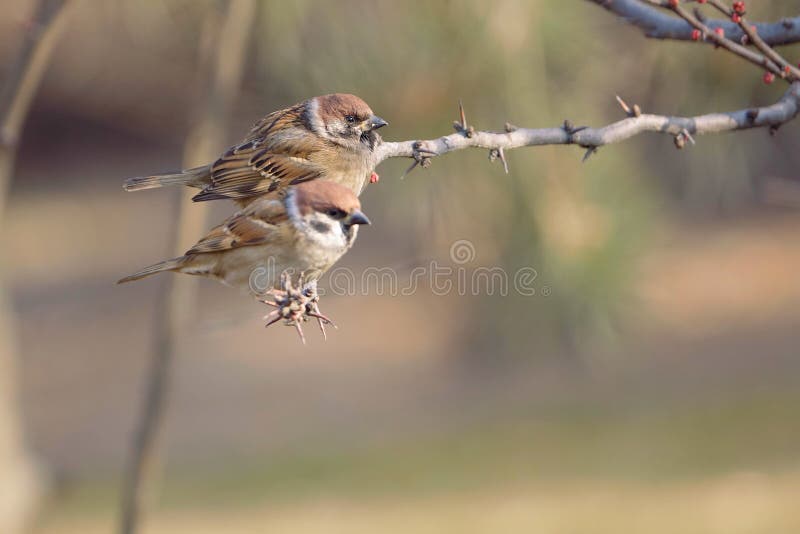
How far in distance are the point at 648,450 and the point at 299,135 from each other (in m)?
5.77

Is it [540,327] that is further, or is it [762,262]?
[762,262]

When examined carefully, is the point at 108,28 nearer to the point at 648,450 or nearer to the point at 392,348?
the point at 392,348

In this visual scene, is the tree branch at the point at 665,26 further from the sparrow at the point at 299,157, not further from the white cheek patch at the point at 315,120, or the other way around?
the white cheek patch at the point at 315,120

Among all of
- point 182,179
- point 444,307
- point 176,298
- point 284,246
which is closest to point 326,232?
point 284,246

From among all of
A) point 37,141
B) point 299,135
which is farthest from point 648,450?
point 37,141

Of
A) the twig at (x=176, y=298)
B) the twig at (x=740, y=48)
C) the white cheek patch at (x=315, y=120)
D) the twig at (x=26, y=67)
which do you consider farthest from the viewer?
the twig at (x=176, y=298)

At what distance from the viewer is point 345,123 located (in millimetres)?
2596

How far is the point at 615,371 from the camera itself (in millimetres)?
9125

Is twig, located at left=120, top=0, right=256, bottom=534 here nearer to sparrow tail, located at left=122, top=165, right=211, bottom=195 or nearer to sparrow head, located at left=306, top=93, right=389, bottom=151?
sparrow tail, located at left=122, top=165, right=211, bottom=195

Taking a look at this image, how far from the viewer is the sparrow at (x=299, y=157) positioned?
2.45 meters

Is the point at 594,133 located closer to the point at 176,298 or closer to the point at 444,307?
the point at 176,298

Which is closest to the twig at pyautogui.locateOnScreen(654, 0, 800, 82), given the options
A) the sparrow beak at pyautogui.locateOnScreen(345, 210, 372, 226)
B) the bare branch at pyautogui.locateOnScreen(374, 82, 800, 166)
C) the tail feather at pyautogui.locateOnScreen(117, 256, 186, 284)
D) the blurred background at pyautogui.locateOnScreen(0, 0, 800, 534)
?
the bare branch at pyautogui.locateOnScreen(374, 82, 800, 166)

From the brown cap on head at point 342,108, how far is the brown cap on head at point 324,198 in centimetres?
46

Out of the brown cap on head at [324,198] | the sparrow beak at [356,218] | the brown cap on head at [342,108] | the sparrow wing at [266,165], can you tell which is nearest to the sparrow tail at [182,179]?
the sparrow wing at [266,165]
